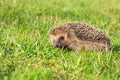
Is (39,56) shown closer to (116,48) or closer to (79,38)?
(79,38)

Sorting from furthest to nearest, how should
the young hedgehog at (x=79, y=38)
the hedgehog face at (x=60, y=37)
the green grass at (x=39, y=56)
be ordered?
1. the hedgehog face at (x=60, y=37)
2. the young hedgehog at (x=79, y=38)
3. the green grass at (x=39, y=56)

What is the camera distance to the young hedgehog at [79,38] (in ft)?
19.9

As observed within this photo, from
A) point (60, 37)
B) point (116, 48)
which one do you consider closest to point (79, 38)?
point (60, 37)

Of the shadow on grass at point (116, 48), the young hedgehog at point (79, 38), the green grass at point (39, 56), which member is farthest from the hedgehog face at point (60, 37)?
the shadow on grass at point (116, 48)

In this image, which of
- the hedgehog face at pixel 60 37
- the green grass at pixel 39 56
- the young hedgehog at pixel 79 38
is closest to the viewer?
the green grass at pixel 39 56

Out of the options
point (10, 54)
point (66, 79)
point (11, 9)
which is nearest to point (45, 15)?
point (11, 9)

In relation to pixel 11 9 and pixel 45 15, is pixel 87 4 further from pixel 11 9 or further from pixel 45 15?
pixel 11 9

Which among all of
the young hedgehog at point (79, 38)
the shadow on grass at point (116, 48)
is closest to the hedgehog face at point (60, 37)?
the young hedgehog at point (79, 38)

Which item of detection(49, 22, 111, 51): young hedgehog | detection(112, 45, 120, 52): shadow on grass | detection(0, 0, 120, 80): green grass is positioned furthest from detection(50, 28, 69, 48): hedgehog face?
detection(112, 45, 120, 52): shadow on grass

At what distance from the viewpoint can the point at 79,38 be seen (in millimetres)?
6070

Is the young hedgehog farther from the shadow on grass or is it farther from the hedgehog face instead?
the shadow on grass

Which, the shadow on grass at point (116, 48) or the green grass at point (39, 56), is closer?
the green grass at point (39, 56)

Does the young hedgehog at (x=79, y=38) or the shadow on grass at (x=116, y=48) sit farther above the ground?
the young hedgehog at (x=79, y=38)

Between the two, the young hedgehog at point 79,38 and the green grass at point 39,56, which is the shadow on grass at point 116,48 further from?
the young hedgehog at point 79,38
